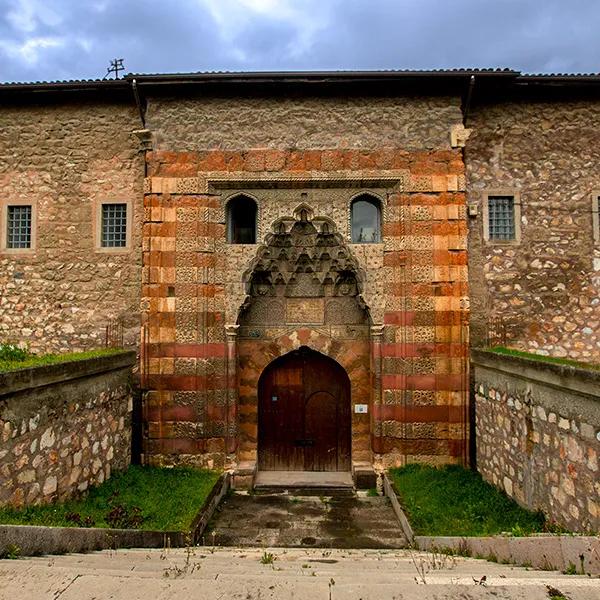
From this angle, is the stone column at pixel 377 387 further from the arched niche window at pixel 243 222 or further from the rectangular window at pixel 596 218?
the rectangular window at pixel 596 218

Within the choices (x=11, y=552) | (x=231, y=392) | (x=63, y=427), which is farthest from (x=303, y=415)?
(x=11, y=552)

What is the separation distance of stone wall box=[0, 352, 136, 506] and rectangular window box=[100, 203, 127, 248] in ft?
8.15

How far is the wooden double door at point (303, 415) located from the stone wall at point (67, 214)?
331cm

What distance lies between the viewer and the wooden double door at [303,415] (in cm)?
958

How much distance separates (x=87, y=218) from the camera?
389 inches

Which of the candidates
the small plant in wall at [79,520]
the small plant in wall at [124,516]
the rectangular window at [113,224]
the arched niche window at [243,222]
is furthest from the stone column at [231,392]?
the small plant in wall at [79,520]

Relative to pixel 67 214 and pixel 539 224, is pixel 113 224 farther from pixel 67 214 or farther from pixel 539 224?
pixel 539 224

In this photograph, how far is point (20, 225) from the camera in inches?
395

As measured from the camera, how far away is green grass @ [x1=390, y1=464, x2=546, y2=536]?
6.18m

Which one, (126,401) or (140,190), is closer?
(126,401)

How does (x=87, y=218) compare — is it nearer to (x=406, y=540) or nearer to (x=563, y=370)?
(x=406, y=540)

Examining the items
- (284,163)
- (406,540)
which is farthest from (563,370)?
(284,163)

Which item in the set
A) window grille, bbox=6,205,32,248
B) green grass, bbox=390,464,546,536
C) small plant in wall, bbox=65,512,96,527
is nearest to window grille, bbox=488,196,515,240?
green grass, bbox=390,464,546,536

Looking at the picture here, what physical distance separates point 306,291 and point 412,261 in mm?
2069
